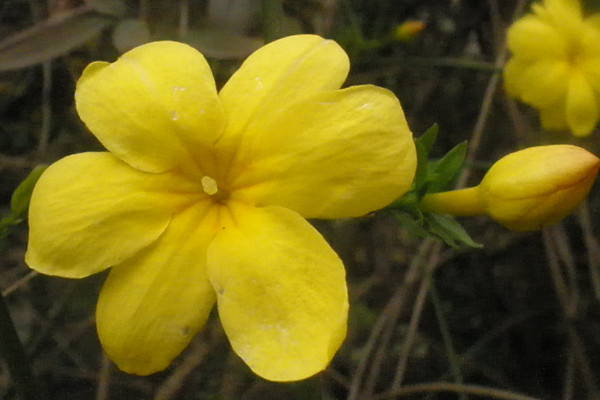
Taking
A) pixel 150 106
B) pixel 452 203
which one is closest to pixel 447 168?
pixel 452 203

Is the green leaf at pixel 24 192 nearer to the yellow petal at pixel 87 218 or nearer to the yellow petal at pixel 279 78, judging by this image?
the yellow petal at pixel 87 218

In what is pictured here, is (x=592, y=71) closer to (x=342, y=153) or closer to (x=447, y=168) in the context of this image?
(x=447, y=168)

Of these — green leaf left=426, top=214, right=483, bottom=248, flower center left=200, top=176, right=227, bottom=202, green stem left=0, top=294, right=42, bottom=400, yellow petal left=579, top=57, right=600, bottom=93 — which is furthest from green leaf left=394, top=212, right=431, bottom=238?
yellow petal left=579, top=57, right=600, bottom=93

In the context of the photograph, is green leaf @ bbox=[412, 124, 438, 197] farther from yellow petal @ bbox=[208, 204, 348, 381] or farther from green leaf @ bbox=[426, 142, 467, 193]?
yellow petal @ bbox=[208, 204, 348, 381]

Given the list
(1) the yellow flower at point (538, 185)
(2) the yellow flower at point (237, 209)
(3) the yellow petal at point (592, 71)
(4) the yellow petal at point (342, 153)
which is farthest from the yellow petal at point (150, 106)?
(3) the yellow petal at point (592, 71)

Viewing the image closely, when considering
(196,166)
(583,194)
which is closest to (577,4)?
(583,194)

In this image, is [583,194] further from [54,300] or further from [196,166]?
[54,300]

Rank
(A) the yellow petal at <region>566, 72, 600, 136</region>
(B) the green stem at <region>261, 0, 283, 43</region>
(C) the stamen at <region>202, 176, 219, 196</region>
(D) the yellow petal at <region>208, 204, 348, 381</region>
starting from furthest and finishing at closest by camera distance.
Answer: (A) the yellow petal at <region>566, 72, 600, 136</region>
(B) the green stem at <region>261, 0, 283, 43</region>
(C) the stamen at <region>202, 176, 219, 196</region>
(D) the yellow petal at <region>208, 204, 348, 381</region>
